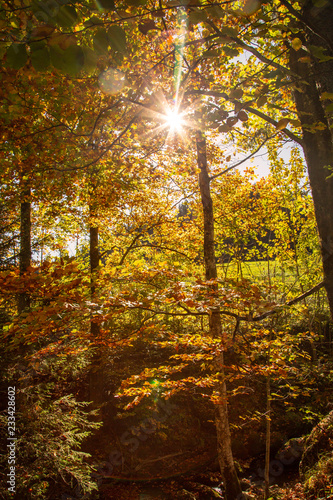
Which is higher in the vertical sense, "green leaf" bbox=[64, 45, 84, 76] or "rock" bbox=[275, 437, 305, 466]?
"green leaf" bbox=[64, 45, 84, 76]

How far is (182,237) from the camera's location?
864cm

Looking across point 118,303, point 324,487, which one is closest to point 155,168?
point 118,303

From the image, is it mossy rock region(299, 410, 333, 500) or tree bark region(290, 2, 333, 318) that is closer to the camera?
tree bark region(290, 2, 333, 318)

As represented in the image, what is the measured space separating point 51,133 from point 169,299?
3442mm

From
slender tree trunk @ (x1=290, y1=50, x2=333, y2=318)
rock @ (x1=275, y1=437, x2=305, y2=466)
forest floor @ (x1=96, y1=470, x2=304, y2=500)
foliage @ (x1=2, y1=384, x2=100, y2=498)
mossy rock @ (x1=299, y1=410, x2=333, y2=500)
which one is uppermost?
slender tree trunk @ (x1=290, y1=50, x2=333, y2=318)

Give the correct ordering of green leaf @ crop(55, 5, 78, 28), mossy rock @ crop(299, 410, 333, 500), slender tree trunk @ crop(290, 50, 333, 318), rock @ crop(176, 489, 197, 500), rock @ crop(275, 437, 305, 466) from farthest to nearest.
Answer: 1. rock @ crop(275, 437, 305, 466)
2. rock @ crop(176, 489, 197, 500)
3. mossy rock @ crop(299, 410, 333, 500)
4. slender tree trunk @ crop(290, 50, 333, 318)
5. green leaf @ crop(55, 5, 78, 28)

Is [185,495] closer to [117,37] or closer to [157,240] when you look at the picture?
[157,240]

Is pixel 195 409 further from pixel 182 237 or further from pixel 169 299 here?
pixel 169 299

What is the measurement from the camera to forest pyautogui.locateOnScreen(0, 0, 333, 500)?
2.28 m

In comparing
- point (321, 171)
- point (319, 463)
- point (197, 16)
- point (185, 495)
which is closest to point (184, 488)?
point (185, 495)

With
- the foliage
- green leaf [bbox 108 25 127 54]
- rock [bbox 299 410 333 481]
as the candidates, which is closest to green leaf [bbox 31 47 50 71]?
green leaf [bbox 108 25 127 54]

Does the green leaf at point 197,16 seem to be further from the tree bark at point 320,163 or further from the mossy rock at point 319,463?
the mossy rock at point 319,463

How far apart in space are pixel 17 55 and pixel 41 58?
12 cm

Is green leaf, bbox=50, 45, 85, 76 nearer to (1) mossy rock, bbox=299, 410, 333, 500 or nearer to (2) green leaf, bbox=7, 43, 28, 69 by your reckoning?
(2) green leaf, bbox=7, 43, 28, 69
